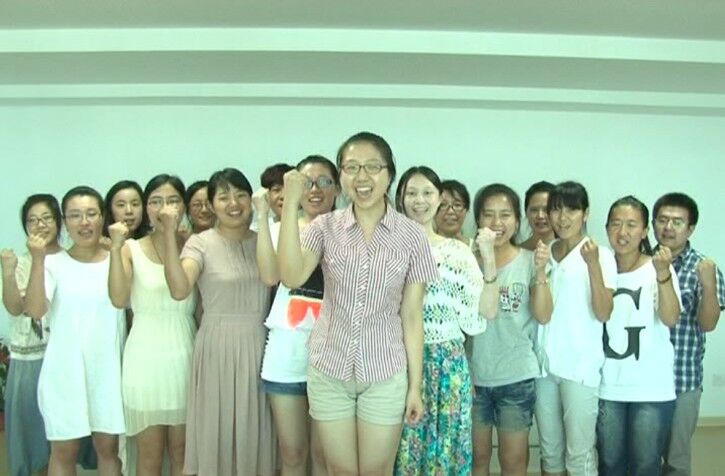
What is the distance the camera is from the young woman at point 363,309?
1.98m

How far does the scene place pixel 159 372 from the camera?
2.49 m

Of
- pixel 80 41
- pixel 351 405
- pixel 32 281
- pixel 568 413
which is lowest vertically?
pixel 568 413

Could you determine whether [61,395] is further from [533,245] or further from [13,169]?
[533,245]

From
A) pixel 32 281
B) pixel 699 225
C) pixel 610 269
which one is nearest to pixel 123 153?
pixel 32 281

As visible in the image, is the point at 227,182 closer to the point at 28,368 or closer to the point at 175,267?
the point at 175,267

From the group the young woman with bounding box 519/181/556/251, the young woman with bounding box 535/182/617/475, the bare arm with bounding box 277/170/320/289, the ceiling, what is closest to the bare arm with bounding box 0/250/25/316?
the bare arm with bounding box 277/170/320/289

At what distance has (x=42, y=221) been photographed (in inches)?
107

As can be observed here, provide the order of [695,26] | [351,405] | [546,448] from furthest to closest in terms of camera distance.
A: [695,26], [546,448], [351,405]

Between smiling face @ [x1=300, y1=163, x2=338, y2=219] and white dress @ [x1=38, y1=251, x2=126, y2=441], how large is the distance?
0.92m

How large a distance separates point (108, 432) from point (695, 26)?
11.5 feet

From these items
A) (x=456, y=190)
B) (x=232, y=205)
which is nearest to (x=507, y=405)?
(x=456, y=190)

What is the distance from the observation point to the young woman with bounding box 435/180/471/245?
9.66 feet

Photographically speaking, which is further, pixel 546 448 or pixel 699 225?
pixel 699 225

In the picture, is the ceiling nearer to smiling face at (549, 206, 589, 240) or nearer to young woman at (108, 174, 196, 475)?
smiling face at (549, 206, 589, 240)
